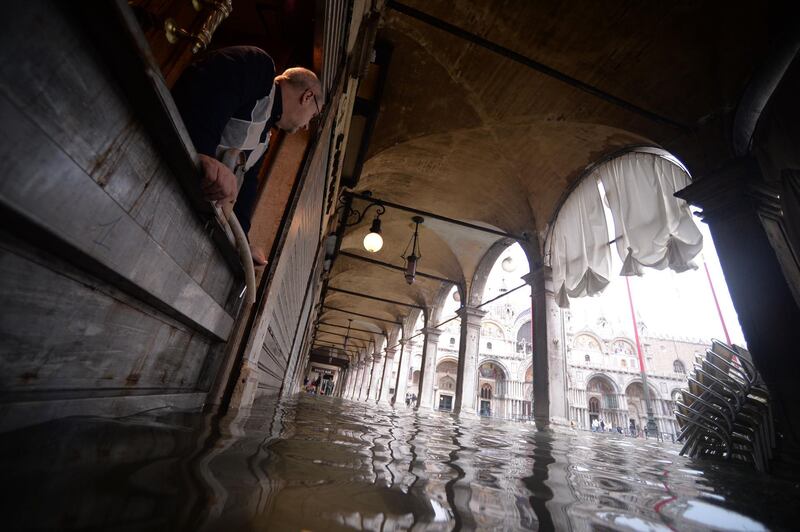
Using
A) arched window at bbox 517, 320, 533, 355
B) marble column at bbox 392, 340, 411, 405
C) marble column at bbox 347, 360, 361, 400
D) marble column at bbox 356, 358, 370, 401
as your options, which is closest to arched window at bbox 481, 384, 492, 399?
arched window at bbox 517, 320, 533, 355

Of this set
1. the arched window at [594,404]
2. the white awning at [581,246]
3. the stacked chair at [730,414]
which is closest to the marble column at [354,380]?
the arched window at [594,404]

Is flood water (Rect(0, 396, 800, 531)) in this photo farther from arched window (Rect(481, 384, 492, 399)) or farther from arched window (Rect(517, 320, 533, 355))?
arched window (Rect(481, 384, 492, 399))

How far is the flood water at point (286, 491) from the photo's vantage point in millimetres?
420

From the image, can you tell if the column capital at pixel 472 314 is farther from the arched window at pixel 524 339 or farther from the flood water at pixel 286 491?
the arched window at pixel 524 339

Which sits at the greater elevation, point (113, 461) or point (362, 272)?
point (362, 272)

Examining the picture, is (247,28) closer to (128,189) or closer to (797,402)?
(128,189)

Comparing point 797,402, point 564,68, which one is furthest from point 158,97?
point 564,68

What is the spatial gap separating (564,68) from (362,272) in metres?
10.0

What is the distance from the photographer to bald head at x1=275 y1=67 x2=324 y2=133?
5.86 feet

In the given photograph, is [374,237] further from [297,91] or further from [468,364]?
[468,364]

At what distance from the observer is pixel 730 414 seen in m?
2.97

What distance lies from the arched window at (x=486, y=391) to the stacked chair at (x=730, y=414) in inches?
1173

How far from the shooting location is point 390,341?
62.0 ft

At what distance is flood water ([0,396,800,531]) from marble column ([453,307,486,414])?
8389mm
